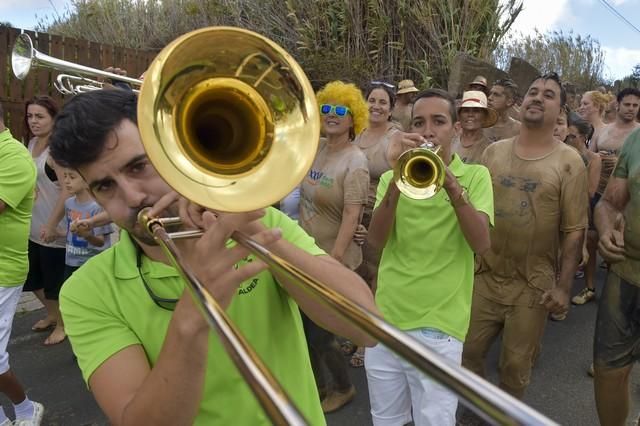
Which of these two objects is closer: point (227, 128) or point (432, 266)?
point (227, 128)

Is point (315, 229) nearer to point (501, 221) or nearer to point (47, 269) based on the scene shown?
point (501, 221)

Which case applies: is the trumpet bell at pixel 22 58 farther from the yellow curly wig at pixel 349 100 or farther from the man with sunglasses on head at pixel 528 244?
the man with sunglasses on head at pixel 528 244

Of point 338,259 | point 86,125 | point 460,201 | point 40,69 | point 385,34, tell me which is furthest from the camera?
point 385,34

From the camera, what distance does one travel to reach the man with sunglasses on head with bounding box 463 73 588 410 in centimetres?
292

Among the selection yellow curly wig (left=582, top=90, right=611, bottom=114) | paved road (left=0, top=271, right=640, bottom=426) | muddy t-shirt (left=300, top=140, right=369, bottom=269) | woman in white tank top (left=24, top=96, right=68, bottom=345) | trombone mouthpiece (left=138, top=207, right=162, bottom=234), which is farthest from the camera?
yellow curly wig (left=582, top=90, right=611, bottom=114)

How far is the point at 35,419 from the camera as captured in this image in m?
3.09

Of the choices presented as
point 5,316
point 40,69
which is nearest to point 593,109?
point 5,316

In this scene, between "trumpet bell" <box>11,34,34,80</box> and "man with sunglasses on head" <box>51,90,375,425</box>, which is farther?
"trumpet bell" <box>11,34,34,80</box>

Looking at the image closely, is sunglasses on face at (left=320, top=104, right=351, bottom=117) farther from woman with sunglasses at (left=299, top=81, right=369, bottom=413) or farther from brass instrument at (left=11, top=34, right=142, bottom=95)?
brass instrument at (left=11, top=34, right=142, bottom=95)

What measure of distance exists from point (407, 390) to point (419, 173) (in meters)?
1.01

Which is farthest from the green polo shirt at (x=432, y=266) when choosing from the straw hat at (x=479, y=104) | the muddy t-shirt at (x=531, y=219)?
the straw hat at (x=479, y=104)

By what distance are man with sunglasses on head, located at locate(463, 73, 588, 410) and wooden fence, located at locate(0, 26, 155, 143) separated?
5.42 meters

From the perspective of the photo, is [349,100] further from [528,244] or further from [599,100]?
[599,100]

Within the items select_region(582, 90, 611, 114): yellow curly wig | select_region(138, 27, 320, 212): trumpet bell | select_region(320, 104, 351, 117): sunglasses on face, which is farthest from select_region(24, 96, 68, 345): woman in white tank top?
select_region(582, 90, 611, 114): yellow curly wig
